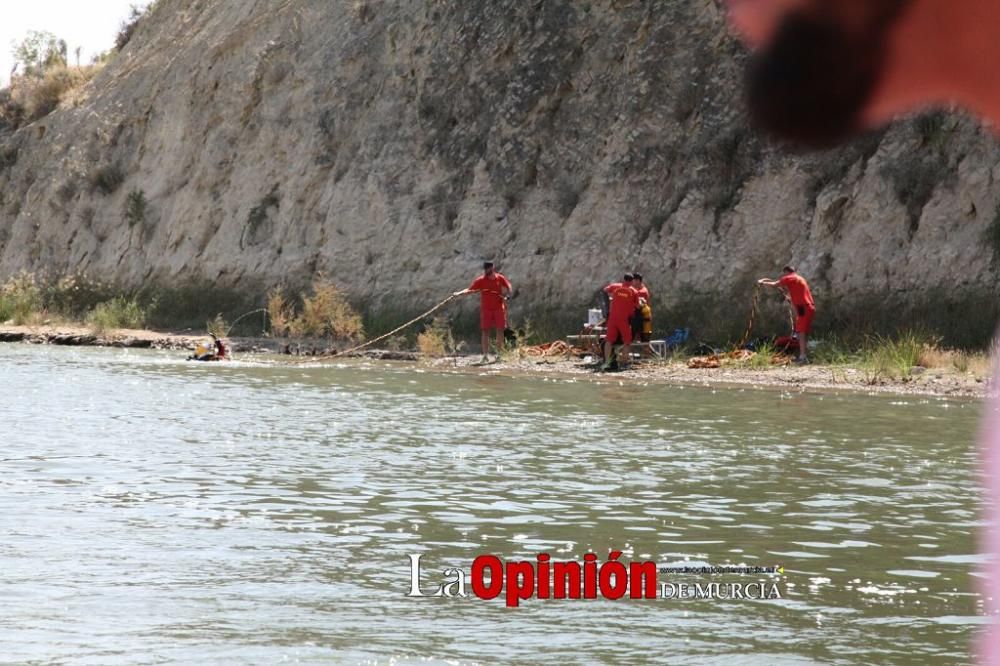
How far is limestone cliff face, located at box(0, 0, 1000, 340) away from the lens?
2984 centimetres

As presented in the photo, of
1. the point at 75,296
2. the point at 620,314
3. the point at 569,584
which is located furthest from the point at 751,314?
the point at 75,296

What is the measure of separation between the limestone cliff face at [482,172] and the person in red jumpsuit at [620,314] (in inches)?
190

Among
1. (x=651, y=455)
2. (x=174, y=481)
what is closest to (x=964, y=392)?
(x=651, y=455)

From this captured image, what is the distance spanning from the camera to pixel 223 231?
138ft

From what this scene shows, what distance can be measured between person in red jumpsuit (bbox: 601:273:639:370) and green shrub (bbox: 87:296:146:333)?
1556 centimetres

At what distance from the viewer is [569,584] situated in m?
8.38

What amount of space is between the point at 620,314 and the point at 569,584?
17495 mm

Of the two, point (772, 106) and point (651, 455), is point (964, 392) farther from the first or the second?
point (772, 106)

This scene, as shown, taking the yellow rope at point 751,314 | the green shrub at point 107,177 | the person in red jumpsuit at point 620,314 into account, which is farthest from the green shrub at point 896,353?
the green shrub at point 107,177

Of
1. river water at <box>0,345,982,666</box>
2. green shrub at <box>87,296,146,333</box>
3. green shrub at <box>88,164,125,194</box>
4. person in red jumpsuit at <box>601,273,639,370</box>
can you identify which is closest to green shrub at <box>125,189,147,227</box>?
green shrub at <box>88,164,125,194</box>

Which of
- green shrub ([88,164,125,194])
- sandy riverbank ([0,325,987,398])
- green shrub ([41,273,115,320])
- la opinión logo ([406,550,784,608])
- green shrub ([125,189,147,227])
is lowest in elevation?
la opinión logo ([406,550,784,608])

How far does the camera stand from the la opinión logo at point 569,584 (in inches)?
321

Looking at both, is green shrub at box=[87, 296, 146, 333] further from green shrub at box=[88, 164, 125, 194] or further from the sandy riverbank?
green shrub at box=[88, 164, 125, 194]

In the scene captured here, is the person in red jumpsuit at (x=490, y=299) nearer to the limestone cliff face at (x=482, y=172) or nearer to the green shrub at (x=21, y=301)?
the limestone cliff face at (x=482, y=172)
